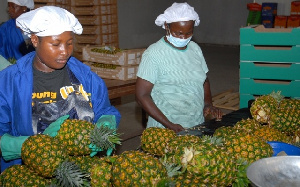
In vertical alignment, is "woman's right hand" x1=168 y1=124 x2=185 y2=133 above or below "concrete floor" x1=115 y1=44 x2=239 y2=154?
above

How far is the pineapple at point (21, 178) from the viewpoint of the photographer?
2025 mm

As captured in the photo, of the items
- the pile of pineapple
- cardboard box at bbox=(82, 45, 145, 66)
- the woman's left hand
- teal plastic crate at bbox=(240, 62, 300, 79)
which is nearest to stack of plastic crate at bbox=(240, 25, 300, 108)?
teal plastic crate at bbox=(240, 62, 300, 79)

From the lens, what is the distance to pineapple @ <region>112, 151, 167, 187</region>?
5.78 feet

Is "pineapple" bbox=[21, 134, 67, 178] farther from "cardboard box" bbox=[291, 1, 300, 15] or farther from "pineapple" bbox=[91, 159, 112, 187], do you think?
"cardboard box" bbox=[291, 1, 300, 15]

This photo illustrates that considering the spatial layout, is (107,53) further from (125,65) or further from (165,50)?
(165,50)

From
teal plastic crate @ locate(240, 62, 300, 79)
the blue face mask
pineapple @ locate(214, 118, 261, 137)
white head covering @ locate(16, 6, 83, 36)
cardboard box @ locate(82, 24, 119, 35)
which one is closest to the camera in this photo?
white head covering @ locate(16, 6, 83, 36)

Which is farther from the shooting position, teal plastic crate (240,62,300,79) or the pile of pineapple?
teal plastic crate (240,62,300,79)

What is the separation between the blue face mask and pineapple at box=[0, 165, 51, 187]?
179 cm

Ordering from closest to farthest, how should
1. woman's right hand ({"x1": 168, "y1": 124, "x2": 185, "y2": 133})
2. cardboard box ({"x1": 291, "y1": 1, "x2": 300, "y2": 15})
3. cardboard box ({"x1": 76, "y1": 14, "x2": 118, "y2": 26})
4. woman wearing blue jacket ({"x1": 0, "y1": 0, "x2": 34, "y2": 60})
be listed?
1. woman's right hand ({"x1": 168, "y1": 124, "x2": 185, "y2": 133})
2. woman wearing blue jacket ({"x1": 0, "y1": 0, "x2": 34, "y2": 60})
3. cardboard box ({"x1": 291, "y1": 1, "x2": 300, "y2": 15})
4. cardboard box ({"x1": 76, "y1": 14, "x2": 118, "y2": 26})

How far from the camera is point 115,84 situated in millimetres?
6043

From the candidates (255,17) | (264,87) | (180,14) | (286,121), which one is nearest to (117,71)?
(264,87)

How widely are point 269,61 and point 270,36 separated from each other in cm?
38

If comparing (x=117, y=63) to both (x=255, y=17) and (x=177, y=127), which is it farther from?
(x=255, y=17)

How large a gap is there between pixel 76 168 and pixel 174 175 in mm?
478
